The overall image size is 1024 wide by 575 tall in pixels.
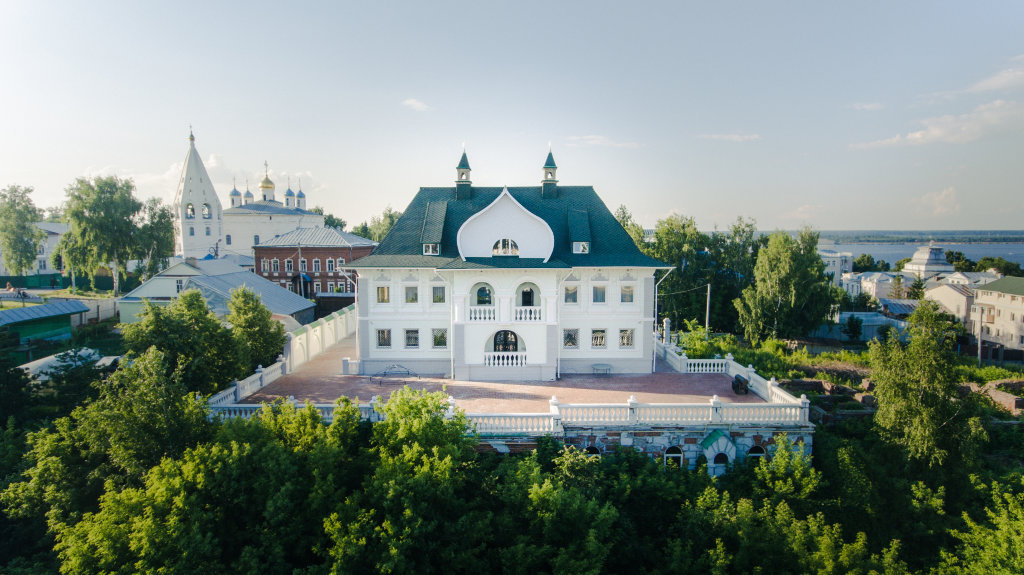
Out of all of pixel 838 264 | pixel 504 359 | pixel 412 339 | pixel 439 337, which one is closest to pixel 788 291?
pixel 504 359

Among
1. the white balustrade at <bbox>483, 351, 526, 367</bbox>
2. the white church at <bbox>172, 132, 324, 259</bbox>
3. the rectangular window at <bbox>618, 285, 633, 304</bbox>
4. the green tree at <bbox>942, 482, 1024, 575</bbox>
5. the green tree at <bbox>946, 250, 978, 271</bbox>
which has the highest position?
the white church at <bbox>172, 132, 324, 259</bbox>

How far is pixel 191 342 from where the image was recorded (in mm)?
17531

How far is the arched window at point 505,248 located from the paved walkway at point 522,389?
19.6 ft

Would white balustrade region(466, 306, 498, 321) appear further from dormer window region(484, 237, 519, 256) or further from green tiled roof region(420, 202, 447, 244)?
green tiled roof region(420, 202, 447, 244)

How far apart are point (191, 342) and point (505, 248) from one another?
42.8 ft

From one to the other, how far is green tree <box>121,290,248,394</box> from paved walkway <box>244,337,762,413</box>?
1982 millimetres

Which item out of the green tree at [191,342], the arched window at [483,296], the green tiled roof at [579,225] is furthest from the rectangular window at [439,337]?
the green tree at [191,342]

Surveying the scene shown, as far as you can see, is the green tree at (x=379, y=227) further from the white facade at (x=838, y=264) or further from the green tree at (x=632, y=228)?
the white facade at (x=838, y=264)

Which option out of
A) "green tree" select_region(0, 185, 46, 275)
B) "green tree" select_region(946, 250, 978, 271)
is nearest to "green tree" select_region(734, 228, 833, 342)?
"green tree" select_region(946, 250, 978, 271)

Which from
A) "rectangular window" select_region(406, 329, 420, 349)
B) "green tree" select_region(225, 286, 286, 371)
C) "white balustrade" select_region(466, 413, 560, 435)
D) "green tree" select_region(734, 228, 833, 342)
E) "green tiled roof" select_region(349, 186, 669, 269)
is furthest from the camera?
"green tree" select_region(734, 228, 833, 342)

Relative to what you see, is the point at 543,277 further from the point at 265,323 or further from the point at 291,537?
the point at 291,537

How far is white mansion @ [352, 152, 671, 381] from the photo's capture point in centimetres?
2364

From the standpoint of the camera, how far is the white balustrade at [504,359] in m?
23.5

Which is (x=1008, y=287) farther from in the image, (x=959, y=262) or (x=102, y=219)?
(x=102, y=219)
